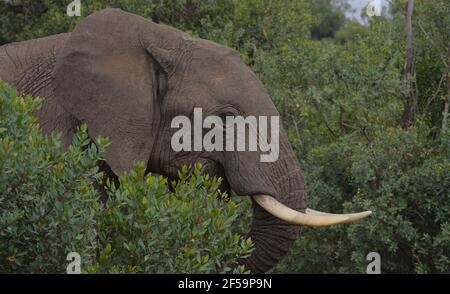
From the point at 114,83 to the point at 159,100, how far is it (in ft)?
1.02

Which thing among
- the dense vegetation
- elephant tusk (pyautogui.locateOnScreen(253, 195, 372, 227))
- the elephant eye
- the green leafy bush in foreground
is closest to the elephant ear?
the elephant eye

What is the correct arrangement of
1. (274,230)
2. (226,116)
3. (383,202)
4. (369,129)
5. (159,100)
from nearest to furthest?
(226,116)
(274,230)
(159,100)
(383,202)
(369,129)

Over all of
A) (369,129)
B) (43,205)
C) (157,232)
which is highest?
(369,129)

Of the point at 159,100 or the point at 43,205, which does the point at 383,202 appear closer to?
the point at 159,100

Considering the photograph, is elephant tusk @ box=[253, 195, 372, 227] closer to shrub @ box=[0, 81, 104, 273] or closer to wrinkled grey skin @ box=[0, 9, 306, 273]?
wrinkled grey skin @ box=[0, 9, 306, 273]

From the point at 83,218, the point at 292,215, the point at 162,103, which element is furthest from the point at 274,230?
the point at 83,218

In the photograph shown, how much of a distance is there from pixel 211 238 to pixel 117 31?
2415 millimetres

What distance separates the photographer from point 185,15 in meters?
13.2

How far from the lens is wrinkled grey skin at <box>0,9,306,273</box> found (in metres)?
7.64

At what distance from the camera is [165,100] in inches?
308

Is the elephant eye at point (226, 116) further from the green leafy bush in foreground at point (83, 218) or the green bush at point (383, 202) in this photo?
the green bush at point (383, 202)

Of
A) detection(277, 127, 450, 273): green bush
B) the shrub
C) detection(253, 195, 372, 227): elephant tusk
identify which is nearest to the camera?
the shrub
